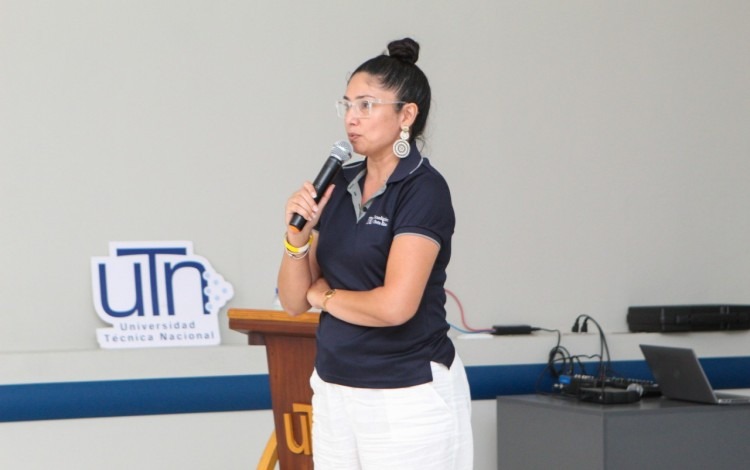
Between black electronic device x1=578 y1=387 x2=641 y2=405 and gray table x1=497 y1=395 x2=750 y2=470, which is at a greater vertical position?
black electronic device x1=578 y1=387 x2=641 y2=405

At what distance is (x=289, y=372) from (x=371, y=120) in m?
0.82

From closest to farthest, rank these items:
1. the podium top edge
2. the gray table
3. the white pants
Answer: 1. the white pants
2. the podium top edge
3. the gray table

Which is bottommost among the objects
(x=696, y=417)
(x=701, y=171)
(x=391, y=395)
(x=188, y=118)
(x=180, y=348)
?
(x=696, y=417)

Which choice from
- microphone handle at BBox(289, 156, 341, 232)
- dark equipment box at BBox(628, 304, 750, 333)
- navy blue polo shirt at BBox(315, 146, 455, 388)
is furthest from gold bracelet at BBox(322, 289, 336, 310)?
dark equipment box at BBox(628, 304, 750, 333)

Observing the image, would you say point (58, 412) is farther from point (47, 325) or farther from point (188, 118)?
point (188, 118)

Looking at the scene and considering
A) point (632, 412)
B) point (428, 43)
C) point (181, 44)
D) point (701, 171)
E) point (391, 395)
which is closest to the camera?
point (391, 395)

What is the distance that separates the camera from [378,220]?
1.95 m

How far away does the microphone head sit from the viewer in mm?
2008

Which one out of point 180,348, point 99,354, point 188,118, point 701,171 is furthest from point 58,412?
point 701,171

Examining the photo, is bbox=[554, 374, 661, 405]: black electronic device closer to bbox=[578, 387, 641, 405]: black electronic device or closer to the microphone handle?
bbox=[578, 387, 641, 405]: black electronic device

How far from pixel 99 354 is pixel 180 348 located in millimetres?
269

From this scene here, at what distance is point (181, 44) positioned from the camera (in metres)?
3.75

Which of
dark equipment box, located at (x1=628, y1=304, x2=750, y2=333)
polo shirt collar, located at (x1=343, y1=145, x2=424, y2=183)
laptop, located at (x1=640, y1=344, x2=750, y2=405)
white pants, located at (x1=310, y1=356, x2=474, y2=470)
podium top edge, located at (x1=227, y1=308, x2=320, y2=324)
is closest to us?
white pants, located at (x1=310, y1=356, x2=474, y2=470)

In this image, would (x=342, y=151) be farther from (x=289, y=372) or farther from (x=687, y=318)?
(x=687, y=318)
